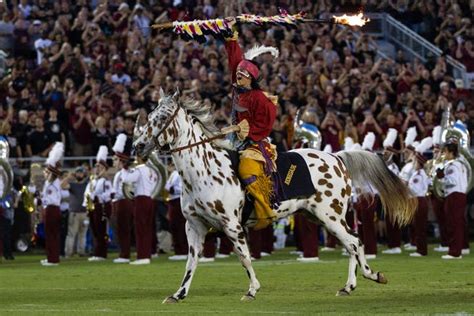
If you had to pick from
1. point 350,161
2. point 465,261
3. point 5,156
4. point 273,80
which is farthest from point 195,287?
point 273,80

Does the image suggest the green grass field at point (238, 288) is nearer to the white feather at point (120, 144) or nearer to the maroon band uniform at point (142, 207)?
the maroon band uniform at point (142, 207)

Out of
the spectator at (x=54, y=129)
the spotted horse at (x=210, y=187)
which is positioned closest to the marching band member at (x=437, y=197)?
the spectator at (x=54, y=129)

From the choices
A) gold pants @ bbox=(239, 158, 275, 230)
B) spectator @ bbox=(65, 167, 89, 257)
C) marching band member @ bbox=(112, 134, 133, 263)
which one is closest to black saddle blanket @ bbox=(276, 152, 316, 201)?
gold pants @ bbox=(239, 158, 275, 230)

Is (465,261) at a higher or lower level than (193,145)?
lower

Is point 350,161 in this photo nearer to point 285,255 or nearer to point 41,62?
point 285,255

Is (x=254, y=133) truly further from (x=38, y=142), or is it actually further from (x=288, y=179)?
(x=38, y=142)

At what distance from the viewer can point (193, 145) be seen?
17.5 m

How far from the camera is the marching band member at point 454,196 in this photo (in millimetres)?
25484

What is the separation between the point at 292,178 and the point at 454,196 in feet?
28.0

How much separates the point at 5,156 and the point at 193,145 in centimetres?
1009

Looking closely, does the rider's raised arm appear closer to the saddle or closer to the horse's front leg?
the saddle

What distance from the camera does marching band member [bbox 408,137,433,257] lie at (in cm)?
2719

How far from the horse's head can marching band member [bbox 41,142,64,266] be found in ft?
32.4

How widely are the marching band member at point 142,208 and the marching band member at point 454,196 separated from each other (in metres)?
5.43
